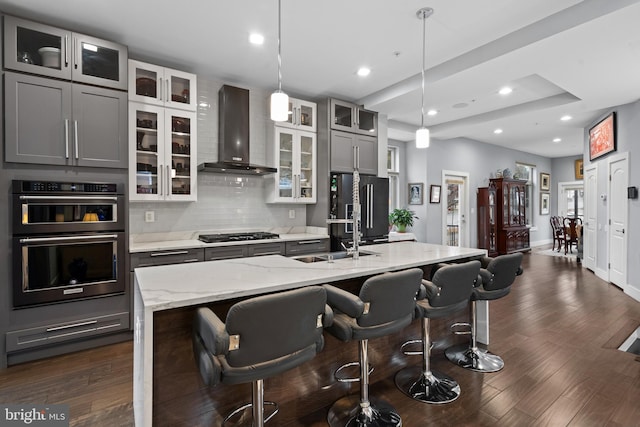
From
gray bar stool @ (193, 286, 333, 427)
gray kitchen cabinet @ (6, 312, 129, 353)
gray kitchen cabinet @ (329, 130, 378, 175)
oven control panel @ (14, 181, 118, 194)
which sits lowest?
gray kitchen cabinet @ (6, 312, 129, 353)

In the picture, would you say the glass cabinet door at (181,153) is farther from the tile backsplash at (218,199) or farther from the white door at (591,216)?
the white door at (591,216)

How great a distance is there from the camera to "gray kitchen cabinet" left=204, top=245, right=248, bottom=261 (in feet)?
11.8

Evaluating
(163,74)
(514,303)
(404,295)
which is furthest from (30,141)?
(514,303)

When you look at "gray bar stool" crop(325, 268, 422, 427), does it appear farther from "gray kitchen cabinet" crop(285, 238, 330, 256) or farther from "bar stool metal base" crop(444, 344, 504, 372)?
"gray kitchen cabinet" crop(285, 238, 330, 256)

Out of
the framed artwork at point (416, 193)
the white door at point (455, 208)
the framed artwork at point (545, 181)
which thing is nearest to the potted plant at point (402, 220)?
the framed artwork at point (416, 193)

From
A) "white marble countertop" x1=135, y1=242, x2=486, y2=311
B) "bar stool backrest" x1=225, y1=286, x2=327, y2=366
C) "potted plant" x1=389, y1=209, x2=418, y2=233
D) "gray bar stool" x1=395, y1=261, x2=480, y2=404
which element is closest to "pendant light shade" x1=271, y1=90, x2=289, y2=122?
"white marble countertop" x1=135, y1=242, x2=486, y2=311

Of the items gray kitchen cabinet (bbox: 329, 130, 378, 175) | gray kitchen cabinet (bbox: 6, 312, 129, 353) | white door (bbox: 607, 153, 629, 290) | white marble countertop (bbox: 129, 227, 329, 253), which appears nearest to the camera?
gray kitchen cabinet (bbox: 6, 312, 129, 353)

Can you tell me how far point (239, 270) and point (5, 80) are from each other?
2.60 meters

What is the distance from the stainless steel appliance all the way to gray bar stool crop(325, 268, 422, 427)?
2381mm

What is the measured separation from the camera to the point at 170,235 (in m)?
3.94

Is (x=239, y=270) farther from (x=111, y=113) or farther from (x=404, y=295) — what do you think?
(x=111, y=113)

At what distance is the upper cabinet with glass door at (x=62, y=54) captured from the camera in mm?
2711

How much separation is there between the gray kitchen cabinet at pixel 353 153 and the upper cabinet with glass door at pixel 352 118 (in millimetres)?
88

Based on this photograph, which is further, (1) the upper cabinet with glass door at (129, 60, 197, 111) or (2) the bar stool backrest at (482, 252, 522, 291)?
(1) the upper cabinet with glass door at (129, 60, 197, 111)
